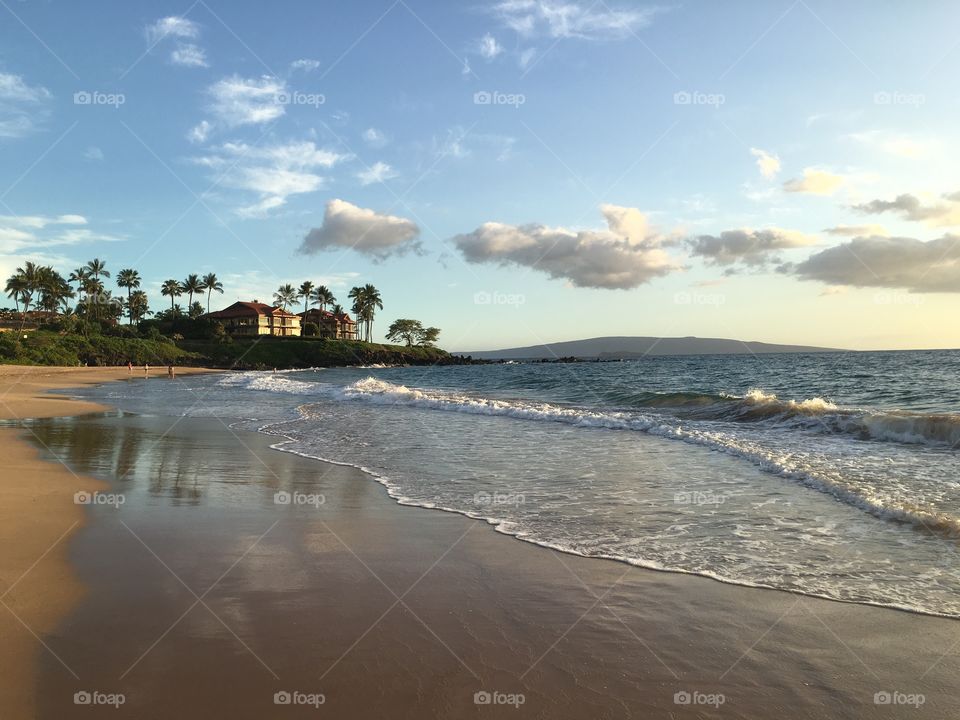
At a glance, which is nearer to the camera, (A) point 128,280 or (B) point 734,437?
(B) point 734,437

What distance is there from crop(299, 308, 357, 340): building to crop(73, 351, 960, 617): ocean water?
116m

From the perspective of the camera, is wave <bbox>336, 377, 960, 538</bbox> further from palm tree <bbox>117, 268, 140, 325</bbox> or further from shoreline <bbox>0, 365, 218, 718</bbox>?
palm tree <bbox>117, 268, 140, 325</bbox>

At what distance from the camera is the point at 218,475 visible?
1033cm

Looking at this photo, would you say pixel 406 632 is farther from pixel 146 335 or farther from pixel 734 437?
pixel 146 335

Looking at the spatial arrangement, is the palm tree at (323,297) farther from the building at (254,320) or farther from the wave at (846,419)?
the wave at (846,419)

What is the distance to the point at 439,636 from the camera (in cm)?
439

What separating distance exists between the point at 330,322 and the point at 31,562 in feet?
449

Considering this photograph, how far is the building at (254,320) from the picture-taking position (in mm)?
115875

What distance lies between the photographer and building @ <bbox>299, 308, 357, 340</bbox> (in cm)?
13638

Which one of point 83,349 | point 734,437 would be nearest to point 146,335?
point 83,349

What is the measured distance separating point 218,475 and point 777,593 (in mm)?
8796

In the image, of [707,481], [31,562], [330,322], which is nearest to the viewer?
[31,562]

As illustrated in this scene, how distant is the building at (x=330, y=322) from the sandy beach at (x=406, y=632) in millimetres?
131422

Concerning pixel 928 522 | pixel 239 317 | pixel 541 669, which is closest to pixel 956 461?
pixel 928 522
